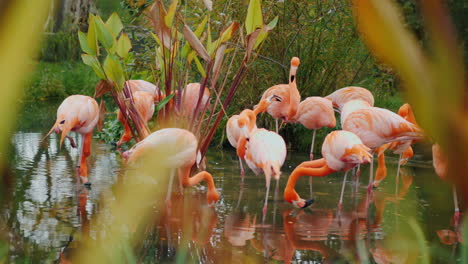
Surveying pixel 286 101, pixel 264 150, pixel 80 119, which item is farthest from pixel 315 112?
pixel 80 119

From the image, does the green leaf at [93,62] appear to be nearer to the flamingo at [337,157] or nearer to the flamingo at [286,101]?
the flamingo at [337,157]

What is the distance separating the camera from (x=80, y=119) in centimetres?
430

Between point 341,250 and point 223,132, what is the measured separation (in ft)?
10.4

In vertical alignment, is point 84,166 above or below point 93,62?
below

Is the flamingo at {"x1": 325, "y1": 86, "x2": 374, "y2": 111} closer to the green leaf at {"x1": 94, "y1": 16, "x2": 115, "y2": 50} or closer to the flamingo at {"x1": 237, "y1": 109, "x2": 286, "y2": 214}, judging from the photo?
the flamingo at {"x1": 237, "y1": 109, "x2": 286, "y2": 214}

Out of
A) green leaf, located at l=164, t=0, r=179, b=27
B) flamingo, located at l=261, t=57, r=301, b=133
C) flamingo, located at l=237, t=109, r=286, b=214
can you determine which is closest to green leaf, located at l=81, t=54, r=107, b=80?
green leaf, located at l=164, t=0, r=179, b=27

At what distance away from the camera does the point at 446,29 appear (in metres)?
0.39

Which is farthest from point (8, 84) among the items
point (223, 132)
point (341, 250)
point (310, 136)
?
point (310, 136)

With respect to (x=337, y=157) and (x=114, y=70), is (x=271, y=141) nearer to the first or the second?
(x=337, y=157)

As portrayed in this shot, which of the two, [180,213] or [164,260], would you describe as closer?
[164,260]

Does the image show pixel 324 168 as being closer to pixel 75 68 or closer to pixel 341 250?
pixel 341 250

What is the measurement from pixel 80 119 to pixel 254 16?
139 centimetres

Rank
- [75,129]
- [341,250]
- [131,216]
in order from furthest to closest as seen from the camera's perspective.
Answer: [75,129] → [341,250] → [131,216]

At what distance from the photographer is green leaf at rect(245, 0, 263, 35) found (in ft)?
12.7
